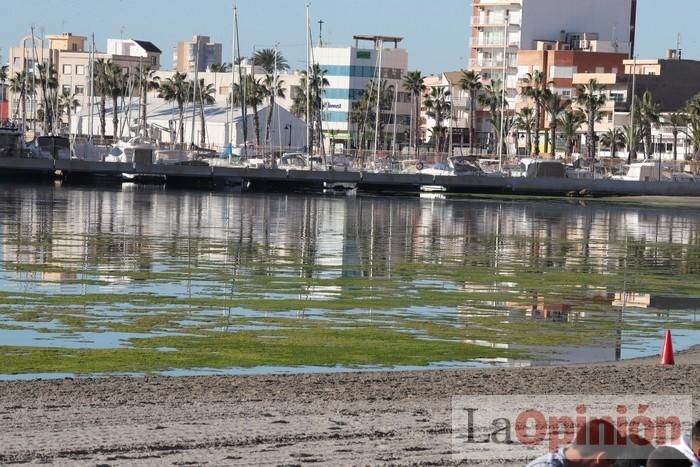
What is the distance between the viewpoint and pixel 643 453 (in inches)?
359

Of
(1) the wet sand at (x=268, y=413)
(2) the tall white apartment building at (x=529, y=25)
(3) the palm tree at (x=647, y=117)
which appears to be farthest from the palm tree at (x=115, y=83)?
(1) the wet sand at (x=268, y=413)

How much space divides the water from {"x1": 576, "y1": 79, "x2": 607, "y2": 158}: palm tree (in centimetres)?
7049

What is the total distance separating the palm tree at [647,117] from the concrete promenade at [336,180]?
1977 cm

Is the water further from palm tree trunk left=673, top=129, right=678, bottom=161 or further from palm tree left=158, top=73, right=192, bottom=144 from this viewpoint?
palm tree left=158, top=73, right=192, bottom=144

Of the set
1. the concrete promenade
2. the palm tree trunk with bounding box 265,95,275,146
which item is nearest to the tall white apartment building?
the palm tree trunk with bounding box 265,95,275,146

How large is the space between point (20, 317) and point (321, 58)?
503 feet

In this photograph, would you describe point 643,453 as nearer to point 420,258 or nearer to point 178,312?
point 178,312

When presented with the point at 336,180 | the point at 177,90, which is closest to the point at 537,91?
the point at 336,180

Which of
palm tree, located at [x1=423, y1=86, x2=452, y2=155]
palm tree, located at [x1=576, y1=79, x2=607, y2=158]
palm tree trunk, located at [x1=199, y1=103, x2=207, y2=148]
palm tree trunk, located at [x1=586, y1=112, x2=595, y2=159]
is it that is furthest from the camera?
palm tree, located at [x1=423, y1=86, x2=452, y2=155]

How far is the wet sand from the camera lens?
518 inches

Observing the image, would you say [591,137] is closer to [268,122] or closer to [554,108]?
[554,108]

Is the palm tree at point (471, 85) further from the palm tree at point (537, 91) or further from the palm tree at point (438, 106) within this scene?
the palm tree at point (438, 106)

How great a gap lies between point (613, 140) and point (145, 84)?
50.8m

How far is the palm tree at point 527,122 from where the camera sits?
14396 cm
